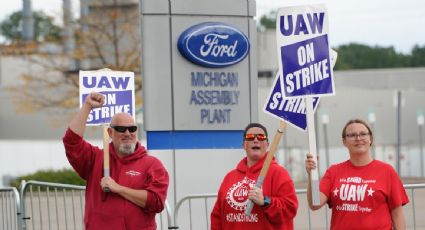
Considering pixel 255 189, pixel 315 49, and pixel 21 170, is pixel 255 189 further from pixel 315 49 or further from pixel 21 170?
pixel 21 170

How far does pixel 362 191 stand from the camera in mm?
7793

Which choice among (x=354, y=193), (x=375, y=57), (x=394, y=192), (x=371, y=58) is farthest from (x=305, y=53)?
(x=371, y=58)

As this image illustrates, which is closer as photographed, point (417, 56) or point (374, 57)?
point (417, 56)

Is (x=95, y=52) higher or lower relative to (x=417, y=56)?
lower

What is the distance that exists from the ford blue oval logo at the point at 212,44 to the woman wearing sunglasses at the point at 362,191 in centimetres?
349

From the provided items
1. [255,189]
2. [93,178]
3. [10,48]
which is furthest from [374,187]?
[10,48]

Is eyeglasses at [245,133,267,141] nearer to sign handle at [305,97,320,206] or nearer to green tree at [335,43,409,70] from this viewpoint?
sign handle at [305,97,320,206]

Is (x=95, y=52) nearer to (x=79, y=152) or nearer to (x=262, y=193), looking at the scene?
(x=79, y=152)

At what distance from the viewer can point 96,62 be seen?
36594 mm

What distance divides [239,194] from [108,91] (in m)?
1.81

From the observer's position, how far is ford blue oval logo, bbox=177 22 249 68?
11.2 m

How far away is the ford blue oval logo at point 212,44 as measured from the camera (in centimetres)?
1119

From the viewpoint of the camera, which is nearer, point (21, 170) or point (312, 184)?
point (312, 184)

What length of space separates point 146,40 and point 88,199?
10.7ft
